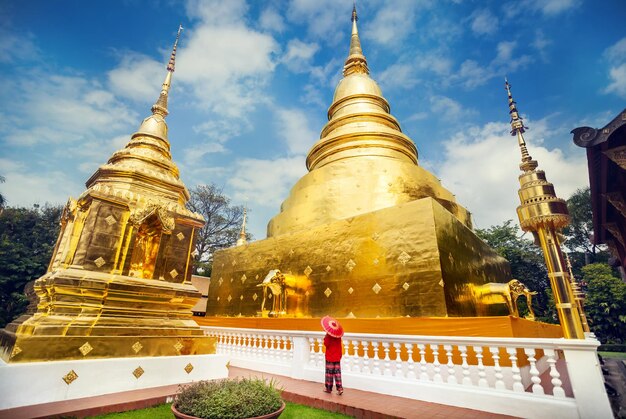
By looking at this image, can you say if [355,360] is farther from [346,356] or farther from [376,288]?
[376,288]

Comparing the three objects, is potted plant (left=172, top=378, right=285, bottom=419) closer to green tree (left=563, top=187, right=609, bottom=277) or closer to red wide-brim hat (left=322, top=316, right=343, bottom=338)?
red wide-brim hat (left=322, top=316, right=343, bottom=338)

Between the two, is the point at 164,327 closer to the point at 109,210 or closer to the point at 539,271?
the point at 109,210

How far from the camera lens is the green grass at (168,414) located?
3406 mm

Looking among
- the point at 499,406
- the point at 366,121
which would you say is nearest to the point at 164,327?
the point at 499,406

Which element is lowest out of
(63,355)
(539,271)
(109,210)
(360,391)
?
(360,391)

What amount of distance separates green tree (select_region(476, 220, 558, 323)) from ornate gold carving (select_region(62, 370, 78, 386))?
26299mm

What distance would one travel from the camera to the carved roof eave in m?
4.59

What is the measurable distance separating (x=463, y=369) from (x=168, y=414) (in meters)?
3.69

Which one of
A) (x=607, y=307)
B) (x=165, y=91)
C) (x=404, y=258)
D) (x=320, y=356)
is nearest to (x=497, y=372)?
(x=320, y=356)

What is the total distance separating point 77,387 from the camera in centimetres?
386

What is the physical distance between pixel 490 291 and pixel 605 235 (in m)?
4.48

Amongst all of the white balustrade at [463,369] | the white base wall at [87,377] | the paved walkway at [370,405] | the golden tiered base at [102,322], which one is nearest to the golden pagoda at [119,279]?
the golden tiered base at [102,322]

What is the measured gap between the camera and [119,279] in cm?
500

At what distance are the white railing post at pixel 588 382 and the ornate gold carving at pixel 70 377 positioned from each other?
5.76m
